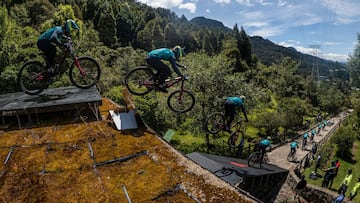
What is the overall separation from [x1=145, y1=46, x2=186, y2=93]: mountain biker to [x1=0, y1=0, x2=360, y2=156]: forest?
13.8m

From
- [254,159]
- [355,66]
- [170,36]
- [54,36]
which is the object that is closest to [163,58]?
[54,36]

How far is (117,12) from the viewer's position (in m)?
78.1

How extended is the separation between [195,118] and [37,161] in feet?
55.4

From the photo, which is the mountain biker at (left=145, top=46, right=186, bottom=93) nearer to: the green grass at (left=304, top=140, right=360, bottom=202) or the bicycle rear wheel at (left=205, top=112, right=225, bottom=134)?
the bicycle rear wheel at (left=205, top=112, right=225, bottom=134)

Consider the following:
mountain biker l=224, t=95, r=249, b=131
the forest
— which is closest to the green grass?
the forest

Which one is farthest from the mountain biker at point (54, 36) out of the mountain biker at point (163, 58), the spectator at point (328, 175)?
the spectator at point (328, 175)

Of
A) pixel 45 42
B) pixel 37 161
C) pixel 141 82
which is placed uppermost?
pixel 45 42

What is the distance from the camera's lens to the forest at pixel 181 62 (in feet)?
83.1

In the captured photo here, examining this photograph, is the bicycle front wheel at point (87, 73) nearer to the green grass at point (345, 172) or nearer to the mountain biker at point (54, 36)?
the mountain biker at point (54, 36)

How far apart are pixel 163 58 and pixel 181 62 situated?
1974 cm

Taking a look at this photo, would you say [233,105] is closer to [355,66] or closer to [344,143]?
[344,143]

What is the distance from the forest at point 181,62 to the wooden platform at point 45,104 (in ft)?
38.6

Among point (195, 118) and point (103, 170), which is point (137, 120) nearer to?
point (103, 170)

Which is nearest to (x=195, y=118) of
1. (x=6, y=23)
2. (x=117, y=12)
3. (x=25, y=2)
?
(x=6, y=23)
